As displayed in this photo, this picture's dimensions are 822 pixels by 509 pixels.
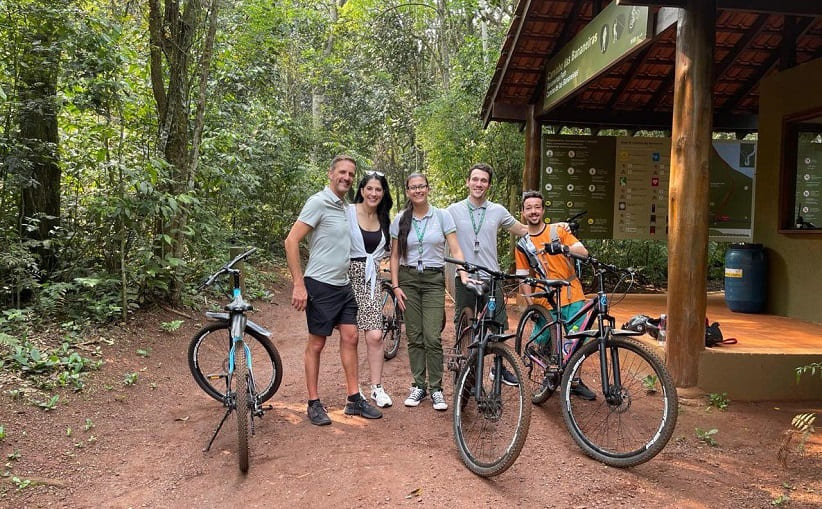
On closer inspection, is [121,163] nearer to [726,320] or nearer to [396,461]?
[396,461]

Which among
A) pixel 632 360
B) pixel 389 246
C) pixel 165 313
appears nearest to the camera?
pixel 632 360

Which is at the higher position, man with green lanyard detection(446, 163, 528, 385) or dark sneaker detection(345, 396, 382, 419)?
man with green lanyard detection(446, 163, 528, 385)

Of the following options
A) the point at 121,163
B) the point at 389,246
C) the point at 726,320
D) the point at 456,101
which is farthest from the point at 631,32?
the point at 456,101

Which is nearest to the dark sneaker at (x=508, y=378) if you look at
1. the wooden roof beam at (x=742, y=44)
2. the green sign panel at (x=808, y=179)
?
the wooden roof beam at (x=742, y=44)

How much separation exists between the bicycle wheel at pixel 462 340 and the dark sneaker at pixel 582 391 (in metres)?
0.80

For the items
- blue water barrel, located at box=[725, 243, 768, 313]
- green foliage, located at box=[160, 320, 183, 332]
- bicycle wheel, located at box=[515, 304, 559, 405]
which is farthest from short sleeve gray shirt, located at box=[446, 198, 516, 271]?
blue water barrel, located at box=[725, 243, 768, 313]

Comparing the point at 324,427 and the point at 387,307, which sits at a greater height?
the point at 387,307

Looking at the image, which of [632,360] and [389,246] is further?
[389,246]

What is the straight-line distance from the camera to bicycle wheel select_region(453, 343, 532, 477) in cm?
335

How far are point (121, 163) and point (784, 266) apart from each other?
312 inches

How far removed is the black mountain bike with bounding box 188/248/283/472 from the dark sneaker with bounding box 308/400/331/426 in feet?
1.20

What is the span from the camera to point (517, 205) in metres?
12.0

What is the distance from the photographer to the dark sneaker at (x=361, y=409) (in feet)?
14.6

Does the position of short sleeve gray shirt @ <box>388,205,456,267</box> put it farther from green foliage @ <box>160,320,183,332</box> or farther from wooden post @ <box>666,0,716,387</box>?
green foliage @ <box>160,320,183,332</box>
